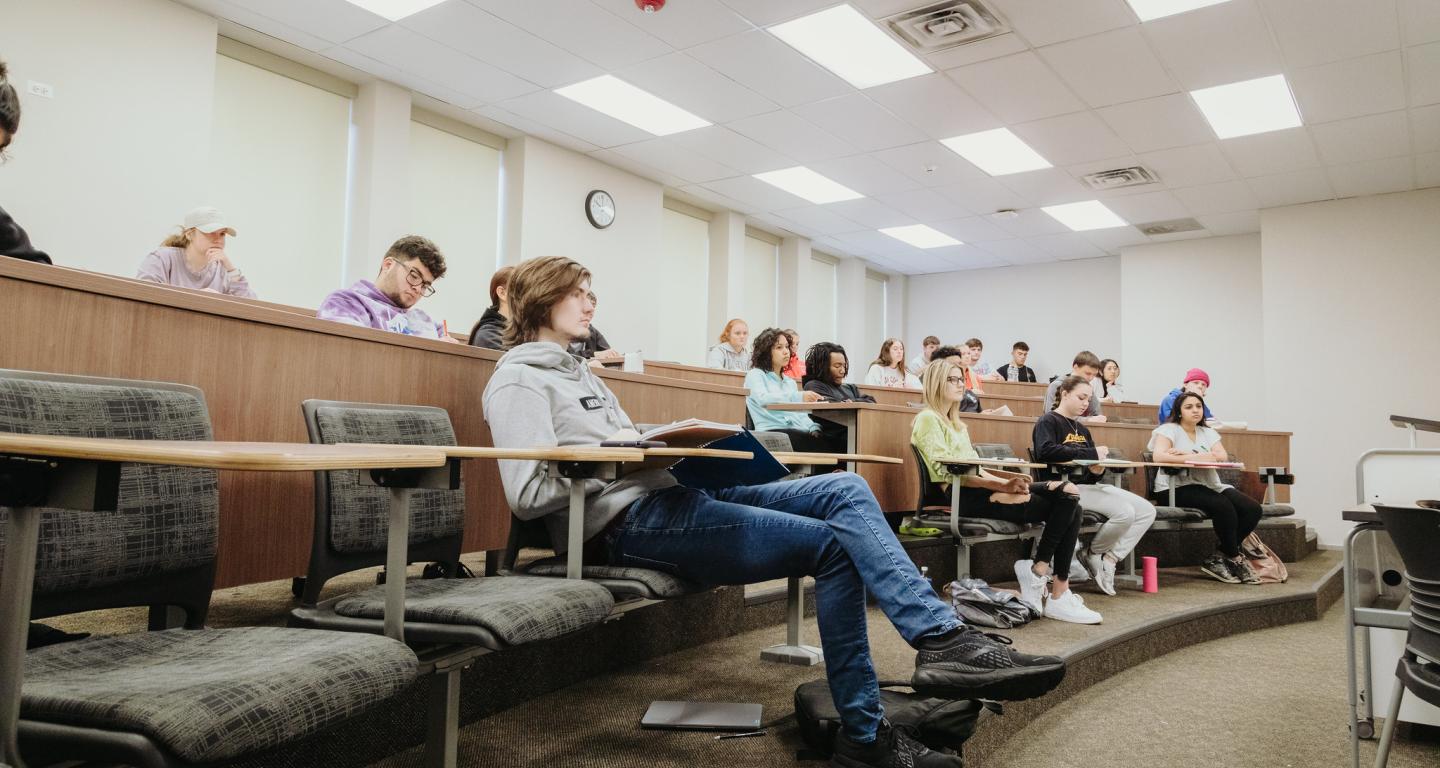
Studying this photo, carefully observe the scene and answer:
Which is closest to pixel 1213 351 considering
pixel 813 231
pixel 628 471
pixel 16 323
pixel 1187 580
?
pixel 813 231

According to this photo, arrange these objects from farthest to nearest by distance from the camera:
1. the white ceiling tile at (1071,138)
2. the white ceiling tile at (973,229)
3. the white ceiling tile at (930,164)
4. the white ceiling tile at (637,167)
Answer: the white ceiling tile at (973,229) → the white ceiling tile at (637,167) → the white ceiling tile at (930,164) → the white ceiling tile at (1071,138)

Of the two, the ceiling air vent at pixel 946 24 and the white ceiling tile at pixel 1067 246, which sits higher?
the ceiling air vent at pixel 946 24

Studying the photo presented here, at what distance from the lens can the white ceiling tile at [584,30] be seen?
13.9 feet

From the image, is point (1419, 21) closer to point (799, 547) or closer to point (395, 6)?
point (799, 547)

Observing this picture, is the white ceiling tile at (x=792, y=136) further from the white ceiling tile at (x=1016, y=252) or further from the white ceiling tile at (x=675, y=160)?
the white ceiling tile at (x=1016, y=252)

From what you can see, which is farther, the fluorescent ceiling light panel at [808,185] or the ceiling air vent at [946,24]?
the fluorescent ceiling light panel at [808,185]

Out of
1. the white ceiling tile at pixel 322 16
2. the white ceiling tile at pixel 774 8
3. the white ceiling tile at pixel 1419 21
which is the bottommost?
the white ceiling tile at pixel 1419 21

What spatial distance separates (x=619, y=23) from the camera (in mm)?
4355

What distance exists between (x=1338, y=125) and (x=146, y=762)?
667cm

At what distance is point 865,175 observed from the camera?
668 centimetres

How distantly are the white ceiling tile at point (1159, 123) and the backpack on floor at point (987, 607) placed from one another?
3.53 m

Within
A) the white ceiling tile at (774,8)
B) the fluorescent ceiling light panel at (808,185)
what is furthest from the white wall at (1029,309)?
the white ceiling tile at (774,8)

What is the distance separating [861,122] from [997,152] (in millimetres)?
1181

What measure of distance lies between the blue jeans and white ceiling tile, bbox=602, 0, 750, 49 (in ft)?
10.5
